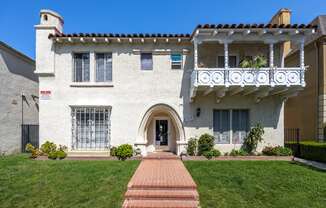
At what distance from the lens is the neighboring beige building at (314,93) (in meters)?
15.1

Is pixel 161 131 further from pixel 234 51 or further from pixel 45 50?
pixel 45 50

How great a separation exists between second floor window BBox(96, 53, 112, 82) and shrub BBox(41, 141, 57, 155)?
14.9ft

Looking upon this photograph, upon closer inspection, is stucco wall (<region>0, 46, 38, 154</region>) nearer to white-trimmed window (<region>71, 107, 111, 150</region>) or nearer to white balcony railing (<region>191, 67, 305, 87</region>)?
white-trimmed window (<region>71, 107, 111, 150</region>)

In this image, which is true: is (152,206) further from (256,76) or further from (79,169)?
(256,76)

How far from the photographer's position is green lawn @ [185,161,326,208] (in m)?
7.02

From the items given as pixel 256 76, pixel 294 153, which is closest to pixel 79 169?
pixel 256 76

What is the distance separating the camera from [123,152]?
1263cm

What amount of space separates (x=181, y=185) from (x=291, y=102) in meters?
15.1

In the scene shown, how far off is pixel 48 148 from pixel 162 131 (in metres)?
6.75

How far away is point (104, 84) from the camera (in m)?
13.4

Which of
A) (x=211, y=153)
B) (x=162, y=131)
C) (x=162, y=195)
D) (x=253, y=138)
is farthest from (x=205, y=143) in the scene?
(x=162, y=195)

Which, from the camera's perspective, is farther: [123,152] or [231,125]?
[231,125]

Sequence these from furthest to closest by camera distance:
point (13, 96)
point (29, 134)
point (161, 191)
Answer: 1. point (29, 134)
2. point (13, 96)
3. point (161, 191)

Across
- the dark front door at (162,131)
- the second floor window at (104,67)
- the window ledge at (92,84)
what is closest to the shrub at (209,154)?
the dark front door at (162,131)
